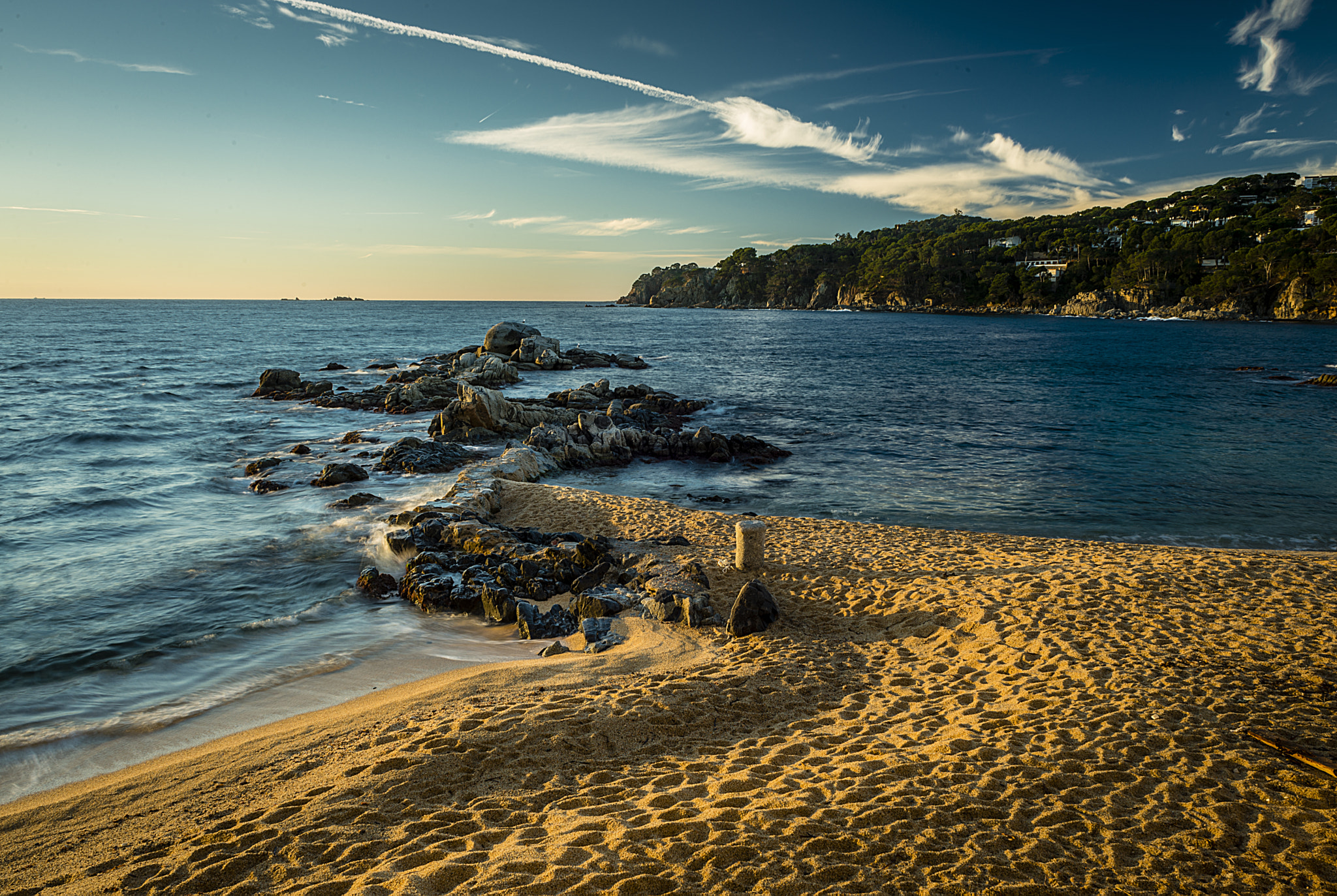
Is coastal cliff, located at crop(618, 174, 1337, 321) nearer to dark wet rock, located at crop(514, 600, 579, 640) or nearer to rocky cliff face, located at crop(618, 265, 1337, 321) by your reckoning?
rocky cliff face, located at crop(618, 265, 1337, 321)

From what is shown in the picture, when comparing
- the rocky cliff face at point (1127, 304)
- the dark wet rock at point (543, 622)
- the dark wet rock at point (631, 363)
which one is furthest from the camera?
the rocky cliff face at point (1127, 304)

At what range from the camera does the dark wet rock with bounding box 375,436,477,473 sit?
57.7ft

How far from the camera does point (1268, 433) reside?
23.2 meters

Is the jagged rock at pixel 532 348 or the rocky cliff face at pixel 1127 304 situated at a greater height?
the rocky cliff face at pixel 1127 304

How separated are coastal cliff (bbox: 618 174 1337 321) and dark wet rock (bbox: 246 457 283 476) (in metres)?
118

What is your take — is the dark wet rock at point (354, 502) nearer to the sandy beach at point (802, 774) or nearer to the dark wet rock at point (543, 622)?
the dark wet rock at point (543, 622)

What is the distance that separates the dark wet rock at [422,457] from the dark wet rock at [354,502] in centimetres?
277

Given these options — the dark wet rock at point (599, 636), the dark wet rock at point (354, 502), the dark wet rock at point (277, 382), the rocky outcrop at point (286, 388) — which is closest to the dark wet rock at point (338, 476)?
the dark wet rock at point (354, 502)

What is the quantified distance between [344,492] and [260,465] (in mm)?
3967

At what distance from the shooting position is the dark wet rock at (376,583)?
10320 millimetres

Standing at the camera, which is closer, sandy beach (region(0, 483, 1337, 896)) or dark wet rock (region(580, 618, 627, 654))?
sandy beach (region(0, 483, 1337, 896))

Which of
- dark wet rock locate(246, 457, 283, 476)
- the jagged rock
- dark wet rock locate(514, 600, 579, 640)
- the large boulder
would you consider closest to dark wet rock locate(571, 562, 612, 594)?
dark wet rock locate(514, 600, 579, 640)

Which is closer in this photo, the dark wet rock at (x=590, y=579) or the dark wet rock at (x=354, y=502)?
the dark wet rock at (x=590, y=579)

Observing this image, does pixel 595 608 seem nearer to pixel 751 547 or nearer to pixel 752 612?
pixel 752 612
